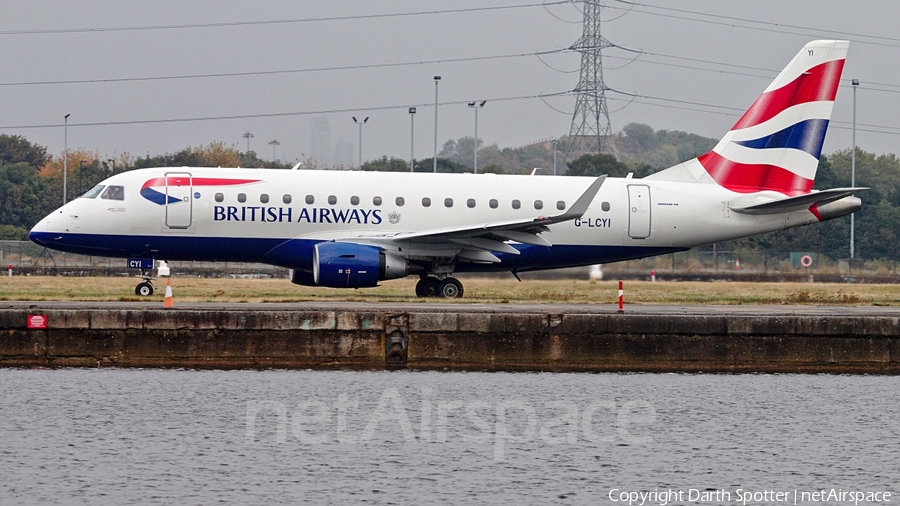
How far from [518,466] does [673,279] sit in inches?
1391

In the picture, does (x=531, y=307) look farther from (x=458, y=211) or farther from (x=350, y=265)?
(x=458, y=211)

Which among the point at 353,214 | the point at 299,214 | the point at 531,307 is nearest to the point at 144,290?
the point at 299,214

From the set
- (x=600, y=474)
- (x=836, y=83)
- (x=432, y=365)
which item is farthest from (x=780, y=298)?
(x=600, y=474)

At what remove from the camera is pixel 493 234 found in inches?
1280

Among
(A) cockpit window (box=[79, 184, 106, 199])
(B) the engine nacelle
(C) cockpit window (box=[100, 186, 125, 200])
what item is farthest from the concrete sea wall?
(A) cockpit window (box=[79, 184, 106, 199])

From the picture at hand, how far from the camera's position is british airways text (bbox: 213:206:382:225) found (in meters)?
32.4

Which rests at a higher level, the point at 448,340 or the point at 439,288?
the point at 439,288

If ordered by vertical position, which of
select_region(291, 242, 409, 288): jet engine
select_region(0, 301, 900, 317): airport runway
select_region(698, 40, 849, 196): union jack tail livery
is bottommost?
select_region(0, 301, 900, 317): airport runway

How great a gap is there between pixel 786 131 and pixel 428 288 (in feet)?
37.2

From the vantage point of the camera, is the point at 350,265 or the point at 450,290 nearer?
the point at 350,265

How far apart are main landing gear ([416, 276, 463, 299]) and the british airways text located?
6.90 feet

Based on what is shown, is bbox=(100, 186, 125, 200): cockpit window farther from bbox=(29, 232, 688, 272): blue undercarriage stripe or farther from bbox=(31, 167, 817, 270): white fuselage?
bbox=(29, 232, 688, 272): blue undercarriage stripe

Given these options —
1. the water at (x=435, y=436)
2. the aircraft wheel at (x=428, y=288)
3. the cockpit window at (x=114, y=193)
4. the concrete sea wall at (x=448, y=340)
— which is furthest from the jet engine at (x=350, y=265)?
the water at (x=435, y=436)

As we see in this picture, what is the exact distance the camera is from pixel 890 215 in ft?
303
